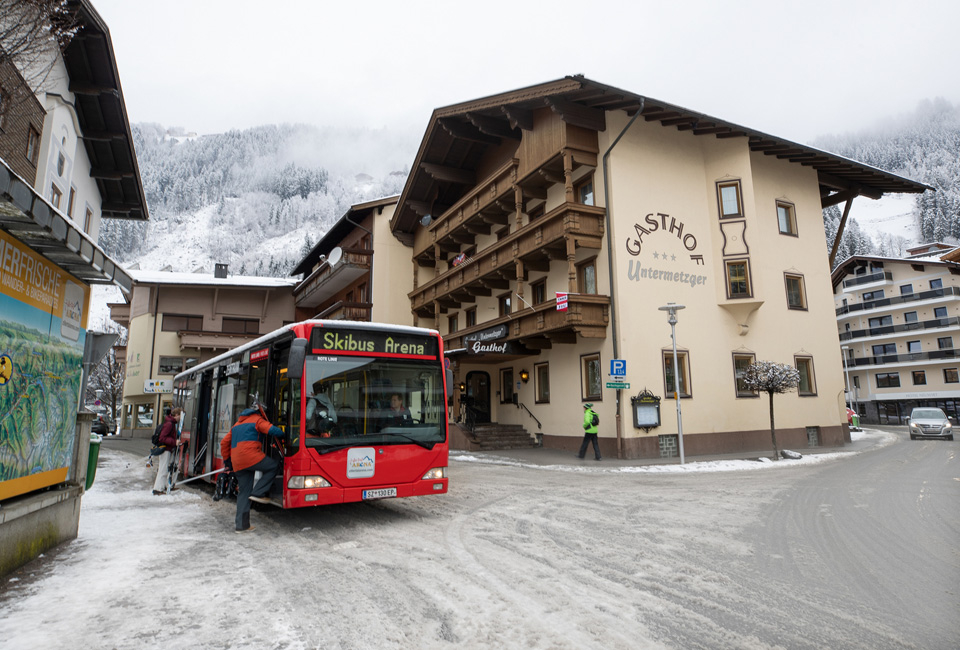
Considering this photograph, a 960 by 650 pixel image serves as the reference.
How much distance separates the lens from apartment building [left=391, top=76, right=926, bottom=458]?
62.5 feet

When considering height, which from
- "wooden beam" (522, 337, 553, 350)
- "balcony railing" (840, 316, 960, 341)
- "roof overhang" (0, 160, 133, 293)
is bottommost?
"roof overhang" (0, 160, 133, 293)

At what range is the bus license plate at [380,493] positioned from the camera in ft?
25.8

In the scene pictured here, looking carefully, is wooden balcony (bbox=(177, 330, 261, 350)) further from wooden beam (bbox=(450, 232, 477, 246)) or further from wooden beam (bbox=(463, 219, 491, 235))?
wooden beam (bbox=(463, 219, 491, 235))

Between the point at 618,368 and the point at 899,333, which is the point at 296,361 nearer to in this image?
the point at 618,368

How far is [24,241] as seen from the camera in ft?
18.9

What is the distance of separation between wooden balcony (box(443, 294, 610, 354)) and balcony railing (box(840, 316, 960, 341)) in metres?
50.0

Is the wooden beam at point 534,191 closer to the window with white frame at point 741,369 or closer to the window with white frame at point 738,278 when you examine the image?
the window with white frame at point 738,278

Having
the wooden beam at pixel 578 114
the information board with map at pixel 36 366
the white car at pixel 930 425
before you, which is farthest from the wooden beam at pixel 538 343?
the white car at pixel 930 425

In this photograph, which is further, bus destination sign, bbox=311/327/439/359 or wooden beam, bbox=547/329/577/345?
wooden beam, bbox=547/329/577/345

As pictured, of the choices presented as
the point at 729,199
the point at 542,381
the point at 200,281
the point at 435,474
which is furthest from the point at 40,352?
the point at 200,281

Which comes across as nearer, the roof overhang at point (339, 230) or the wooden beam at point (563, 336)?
the wooden beam at point (563, 336)

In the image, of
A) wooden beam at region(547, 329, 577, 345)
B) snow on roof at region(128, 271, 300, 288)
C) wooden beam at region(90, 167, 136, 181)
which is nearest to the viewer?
wooden beam at region(547, 329, 577, 345)

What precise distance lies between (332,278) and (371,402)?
27280 mm

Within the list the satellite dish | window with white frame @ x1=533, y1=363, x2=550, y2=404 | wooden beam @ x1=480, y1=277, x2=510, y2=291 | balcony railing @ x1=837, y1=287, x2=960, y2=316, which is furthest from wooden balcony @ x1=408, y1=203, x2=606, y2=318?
balcony railing @ x1=837, y1=287, x2=960, y2=316
